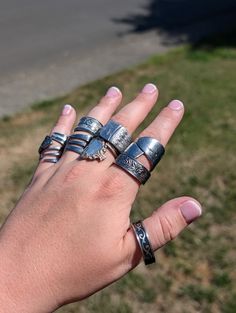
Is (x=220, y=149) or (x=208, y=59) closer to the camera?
(x=220, y=149)

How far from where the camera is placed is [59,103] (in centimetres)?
702

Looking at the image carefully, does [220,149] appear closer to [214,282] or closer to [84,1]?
[214,282]

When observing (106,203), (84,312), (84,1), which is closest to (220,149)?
(84,312)

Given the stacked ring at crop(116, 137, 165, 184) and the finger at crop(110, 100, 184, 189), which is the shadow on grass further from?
the stacked ring at crop(116, 137, 165, 184)

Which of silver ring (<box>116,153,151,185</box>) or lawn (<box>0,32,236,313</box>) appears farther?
lawn (<box>0,32,236,313</box>)

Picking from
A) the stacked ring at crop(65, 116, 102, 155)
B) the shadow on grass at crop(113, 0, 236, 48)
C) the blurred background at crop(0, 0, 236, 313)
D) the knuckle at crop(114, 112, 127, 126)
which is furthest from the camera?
the shadow on grass at crop(113, 0, 236, 48)

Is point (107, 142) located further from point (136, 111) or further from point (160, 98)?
point (160, 98)

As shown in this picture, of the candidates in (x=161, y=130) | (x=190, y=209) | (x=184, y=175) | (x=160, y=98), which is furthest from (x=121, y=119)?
(x=160, y=98)

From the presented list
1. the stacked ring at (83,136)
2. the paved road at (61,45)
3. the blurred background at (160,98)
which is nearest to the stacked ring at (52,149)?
the stacked ring at (83,136)

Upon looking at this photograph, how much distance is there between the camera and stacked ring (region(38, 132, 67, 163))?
7.52 feet

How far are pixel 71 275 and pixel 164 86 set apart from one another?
5329mm

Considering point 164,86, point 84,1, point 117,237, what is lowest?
point 84,1

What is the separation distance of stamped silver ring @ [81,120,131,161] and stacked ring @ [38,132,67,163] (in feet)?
0.65

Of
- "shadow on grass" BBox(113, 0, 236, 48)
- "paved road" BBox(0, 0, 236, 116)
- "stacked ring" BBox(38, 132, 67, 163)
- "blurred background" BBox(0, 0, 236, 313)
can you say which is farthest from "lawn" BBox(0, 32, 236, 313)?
"stacked ring" BBox(38, 132, 67, 163)
